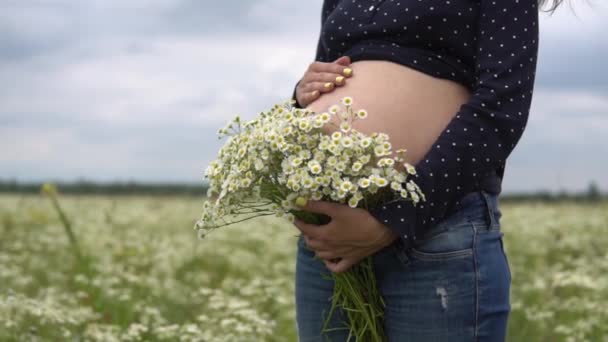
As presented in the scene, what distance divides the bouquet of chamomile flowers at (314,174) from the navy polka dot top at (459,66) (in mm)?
86

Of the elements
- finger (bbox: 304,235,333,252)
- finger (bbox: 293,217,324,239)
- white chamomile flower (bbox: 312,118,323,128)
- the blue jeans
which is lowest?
the blue jeans

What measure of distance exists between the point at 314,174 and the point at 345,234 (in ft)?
0.59

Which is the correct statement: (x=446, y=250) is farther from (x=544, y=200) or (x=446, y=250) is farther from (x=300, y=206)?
(x=544, y=200)

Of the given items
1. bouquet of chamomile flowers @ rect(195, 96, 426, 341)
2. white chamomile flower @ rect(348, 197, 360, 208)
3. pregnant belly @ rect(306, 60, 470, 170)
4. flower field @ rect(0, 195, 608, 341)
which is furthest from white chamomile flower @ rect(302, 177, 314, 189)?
flower field @ rect(0, 195, 608, 341)

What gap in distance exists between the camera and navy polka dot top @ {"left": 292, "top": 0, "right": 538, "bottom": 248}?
74.0 inches

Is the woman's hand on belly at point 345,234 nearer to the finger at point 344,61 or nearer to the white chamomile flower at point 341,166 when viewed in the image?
the white chamomile flower at point 341,166

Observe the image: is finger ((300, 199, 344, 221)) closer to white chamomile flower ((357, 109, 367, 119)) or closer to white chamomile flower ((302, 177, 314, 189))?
white chamomile flower ((302, 177, 314, 189))

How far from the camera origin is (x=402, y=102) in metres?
2.03

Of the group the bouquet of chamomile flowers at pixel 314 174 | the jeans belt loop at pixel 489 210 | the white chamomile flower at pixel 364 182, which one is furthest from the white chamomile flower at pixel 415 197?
the jeans belt loop at pixel 489 210

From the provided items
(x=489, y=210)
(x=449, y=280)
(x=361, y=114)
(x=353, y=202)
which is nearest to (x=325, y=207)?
(x=353, y=202)

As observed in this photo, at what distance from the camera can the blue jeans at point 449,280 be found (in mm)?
1936

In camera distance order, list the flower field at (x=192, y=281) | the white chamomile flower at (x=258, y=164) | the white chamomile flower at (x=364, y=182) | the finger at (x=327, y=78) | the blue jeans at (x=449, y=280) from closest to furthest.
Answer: the white chamomile flower at (x=364, y=182) < the white chamomile flower at (x=258, y=164) < the blue jeans at (x=449, y=280) < the finger at (x=327, y=78) < the flower field at (x=192, y=281)

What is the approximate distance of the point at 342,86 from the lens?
217 centimetres

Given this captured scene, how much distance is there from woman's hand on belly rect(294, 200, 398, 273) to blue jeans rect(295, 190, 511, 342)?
112 mm
